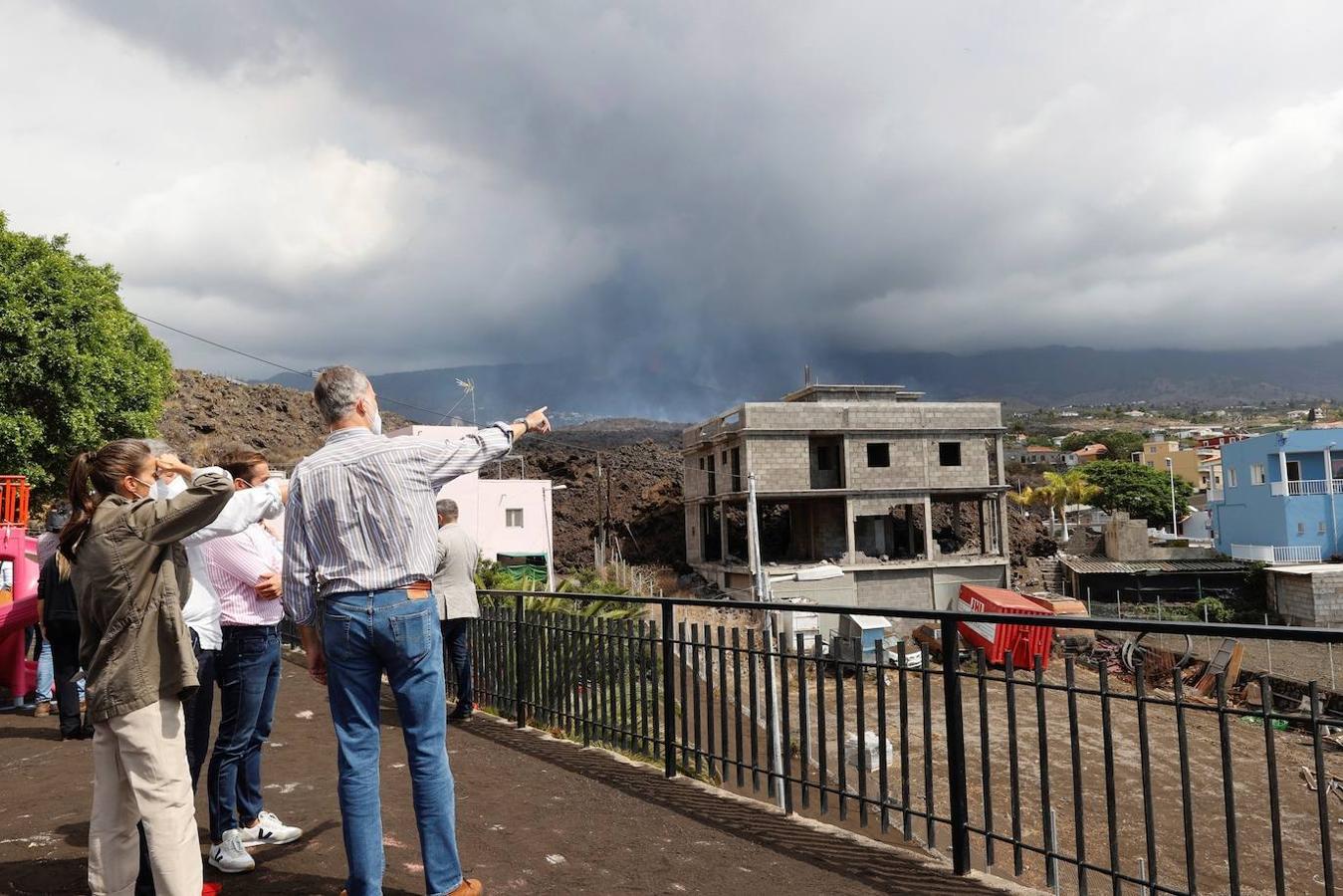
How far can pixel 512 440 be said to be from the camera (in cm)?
323

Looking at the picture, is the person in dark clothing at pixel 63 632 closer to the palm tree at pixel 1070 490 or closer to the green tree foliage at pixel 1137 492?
the palm tree at pixel 1070 490

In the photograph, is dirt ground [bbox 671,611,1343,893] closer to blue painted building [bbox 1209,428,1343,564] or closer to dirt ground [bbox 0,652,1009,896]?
dirt ground [bbox 0,652,1009,896]

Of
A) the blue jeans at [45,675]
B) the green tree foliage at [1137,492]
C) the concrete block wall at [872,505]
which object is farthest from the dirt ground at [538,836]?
the green tree foliage at [1137,492]

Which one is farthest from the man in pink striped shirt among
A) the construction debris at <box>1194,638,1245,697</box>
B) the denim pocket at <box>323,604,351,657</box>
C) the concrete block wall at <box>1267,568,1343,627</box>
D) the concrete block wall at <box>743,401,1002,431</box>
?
the concrete block wall at <box>1267,568,1343,627</box>

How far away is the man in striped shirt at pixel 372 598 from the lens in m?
2.97

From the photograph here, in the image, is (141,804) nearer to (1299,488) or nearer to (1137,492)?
(1299,488)

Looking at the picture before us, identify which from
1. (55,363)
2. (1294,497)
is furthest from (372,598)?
(1294,497)

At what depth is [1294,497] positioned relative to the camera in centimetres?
4275

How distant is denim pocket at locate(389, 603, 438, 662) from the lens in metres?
2.95

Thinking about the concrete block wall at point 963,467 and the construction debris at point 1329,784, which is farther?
the concrete block wall at point 963,467

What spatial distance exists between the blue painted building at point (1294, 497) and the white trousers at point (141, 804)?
50.2m

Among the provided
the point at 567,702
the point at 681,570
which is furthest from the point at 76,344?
the point at 681,570

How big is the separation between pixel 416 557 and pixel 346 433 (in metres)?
0.52

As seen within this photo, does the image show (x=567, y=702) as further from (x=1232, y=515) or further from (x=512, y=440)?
(x=1232, y=515)
